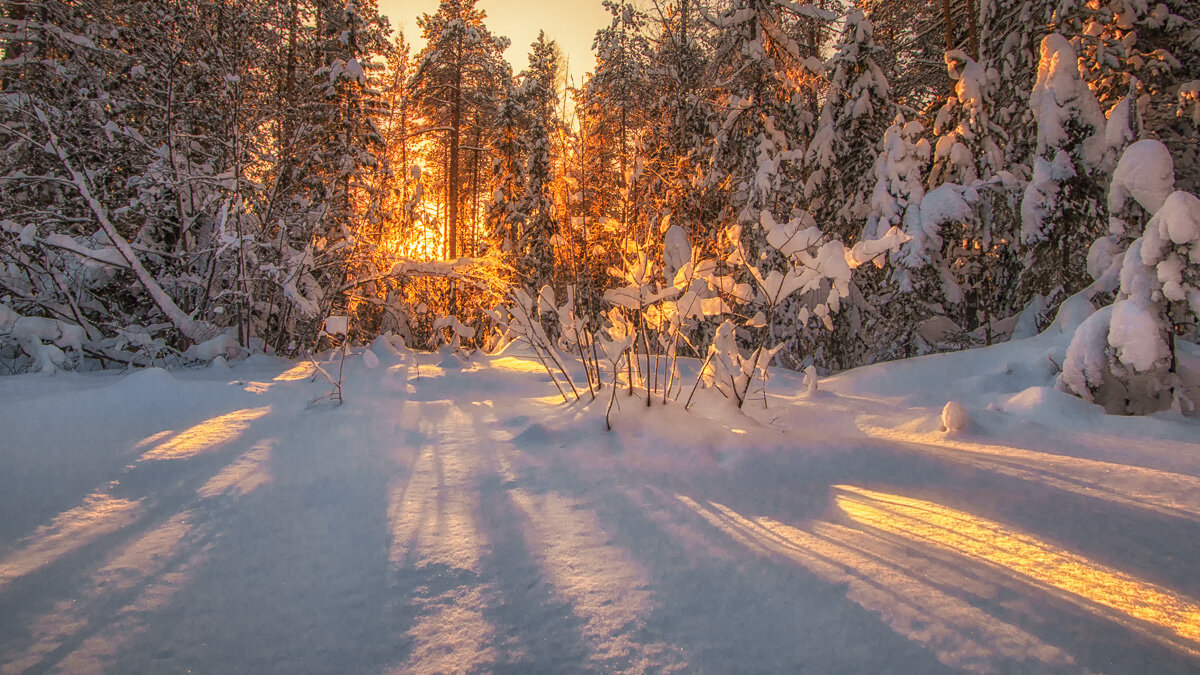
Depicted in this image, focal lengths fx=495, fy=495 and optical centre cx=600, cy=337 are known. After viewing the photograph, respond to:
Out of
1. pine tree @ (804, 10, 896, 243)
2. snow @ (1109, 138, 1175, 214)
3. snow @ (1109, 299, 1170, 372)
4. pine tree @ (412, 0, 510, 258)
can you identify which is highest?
pine tree @ (412, 0, 510, 258)

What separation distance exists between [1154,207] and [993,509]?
11.1ft

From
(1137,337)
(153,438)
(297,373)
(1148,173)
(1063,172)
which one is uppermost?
(1063,172)

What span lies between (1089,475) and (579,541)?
2032 millimetres

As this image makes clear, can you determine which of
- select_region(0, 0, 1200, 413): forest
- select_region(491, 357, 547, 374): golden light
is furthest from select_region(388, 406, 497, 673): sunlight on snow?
select_region(491, 357, 547, 374): golden light

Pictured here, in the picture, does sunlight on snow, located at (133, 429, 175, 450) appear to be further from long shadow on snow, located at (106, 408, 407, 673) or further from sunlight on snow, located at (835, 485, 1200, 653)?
sunlight on snow, located at (835, 485, 1200, 653)

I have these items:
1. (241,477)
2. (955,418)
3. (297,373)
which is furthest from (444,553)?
(297,373)

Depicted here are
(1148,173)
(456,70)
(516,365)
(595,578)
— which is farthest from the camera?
(456,70)

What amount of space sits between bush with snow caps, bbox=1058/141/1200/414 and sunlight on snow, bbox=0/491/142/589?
465 centimetres

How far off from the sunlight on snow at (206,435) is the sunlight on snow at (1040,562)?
2548 millimetres

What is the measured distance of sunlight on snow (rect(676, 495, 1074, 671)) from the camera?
894 millimetres

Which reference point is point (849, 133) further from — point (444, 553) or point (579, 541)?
point (444, 553)

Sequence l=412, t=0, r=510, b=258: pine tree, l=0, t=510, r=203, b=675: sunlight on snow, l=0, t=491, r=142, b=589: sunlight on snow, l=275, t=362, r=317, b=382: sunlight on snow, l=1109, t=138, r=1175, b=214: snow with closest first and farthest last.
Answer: l=0, t=510, r=203, b=675: sunlight on snow
l=0, t=491, r=142, b=589: sunlight on snow
l=1109, t=138, r=1175, b=214: snow
l=275, t=362, r=317, b=382: sunlight on snow
l=412, t=0, r=510, b=258: pine tree

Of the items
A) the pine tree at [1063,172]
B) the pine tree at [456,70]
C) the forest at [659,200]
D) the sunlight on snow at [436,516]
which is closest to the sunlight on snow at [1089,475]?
the forest at [659,200]

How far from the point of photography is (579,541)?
1386mm
